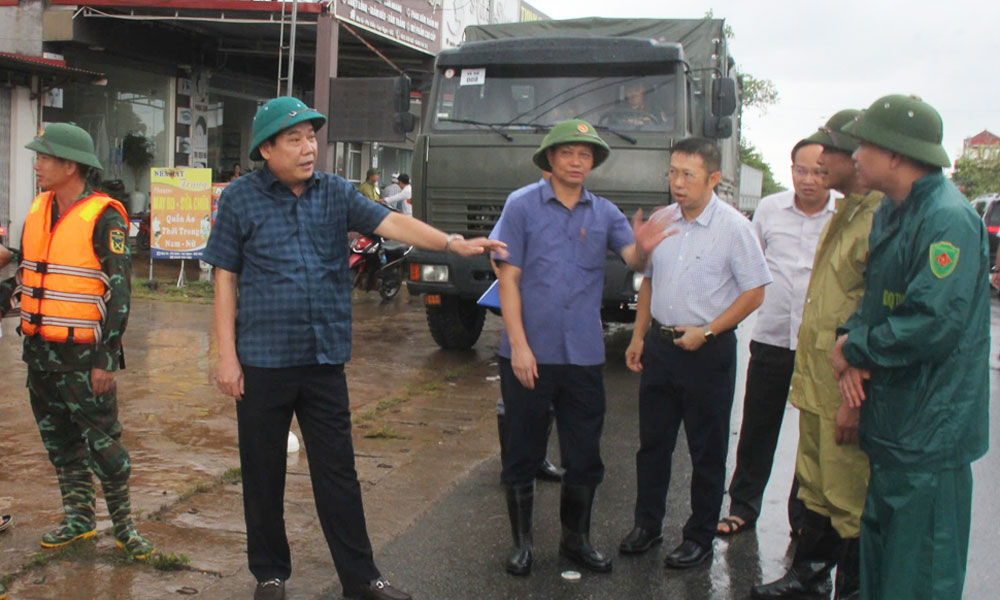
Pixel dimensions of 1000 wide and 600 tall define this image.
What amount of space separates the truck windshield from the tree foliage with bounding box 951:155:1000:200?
34.8 m

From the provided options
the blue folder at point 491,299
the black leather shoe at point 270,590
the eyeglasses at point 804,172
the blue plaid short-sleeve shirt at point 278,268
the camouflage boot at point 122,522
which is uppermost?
the eyeglasses at point 804,172

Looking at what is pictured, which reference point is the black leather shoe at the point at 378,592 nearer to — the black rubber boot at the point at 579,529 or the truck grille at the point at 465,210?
the black rubber boot at the point at 579,529

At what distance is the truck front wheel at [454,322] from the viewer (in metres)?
9.74

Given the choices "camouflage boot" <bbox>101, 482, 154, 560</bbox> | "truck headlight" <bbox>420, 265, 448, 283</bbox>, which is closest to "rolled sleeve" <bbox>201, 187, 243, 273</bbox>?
"camouflage boot" <bbox>101, 482, 154, 560</bbox>

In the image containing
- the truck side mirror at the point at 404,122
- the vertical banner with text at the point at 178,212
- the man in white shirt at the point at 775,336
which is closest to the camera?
the man in white shirt at the point at 775,336

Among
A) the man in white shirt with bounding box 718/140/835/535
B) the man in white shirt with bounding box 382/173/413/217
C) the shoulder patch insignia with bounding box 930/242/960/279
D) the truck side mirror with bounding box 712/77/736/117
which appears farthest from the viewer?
the man in white shirt with bounding box 382/173/413/217

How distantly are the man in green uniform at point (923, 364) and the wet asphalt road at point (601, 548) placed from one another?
1.12 metres

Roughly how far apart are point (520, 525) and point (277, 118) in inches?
76.9

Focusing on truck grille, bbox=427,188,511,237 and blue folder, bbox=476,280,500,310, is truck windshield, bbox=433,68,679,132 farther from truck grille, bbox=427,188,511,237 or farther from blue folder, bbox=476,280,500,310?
blue folder, bbox=476,280,500,310

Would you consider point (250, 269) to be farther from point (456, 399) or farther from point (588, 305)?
point (456, 399)

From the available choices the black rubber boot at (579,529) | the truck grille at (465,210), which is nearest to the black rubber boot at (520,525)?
the black rubber boot at (579,529)

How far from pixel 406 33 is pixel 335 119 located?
12.9 feet

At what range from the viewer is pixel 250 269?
375 centimetres

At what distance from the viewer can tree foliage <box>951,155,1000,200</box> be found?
3984 cm
